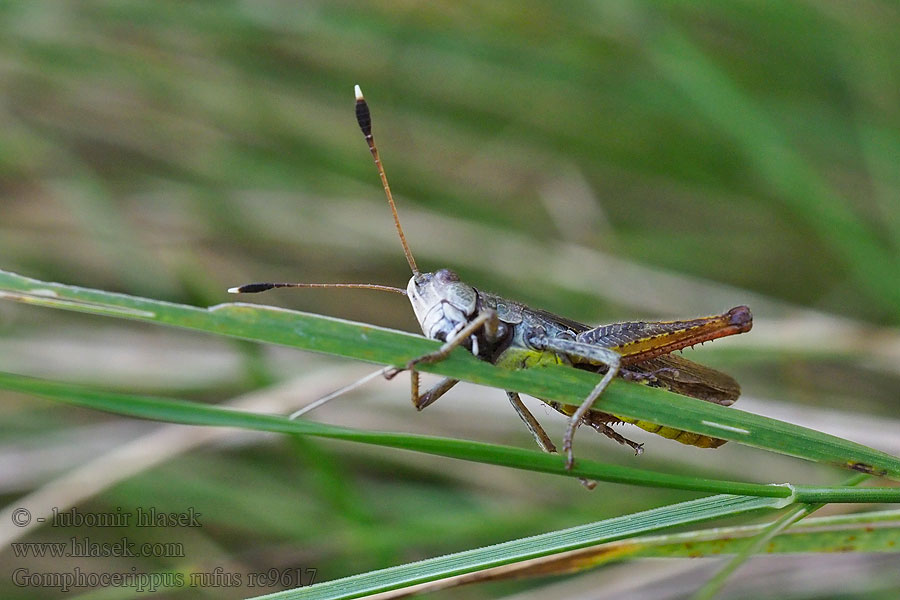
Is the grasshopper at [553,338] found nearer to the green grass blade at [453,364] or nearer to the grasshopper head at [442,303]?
the grasshopper head at [442,303]

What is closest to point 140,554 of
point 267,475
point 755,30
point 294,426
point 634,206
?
point 267,475

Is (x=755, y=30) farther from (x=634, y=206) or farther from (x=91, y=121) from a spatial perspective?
(x=91, y=121)

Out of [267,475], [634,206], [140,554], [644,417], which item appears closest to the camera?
[644,417]

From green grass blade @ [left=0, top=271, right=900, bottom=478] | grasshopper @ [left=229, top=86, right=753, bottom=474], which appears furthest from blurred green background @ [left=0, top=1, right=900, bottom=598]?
green grass blade @ [left=0, top=271, right=900, bottom=478]

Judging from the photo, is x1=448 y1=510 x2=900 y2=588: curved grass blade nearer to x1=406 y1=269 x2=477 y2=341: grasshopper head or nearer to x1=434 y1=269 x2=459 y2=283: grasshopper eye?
x1=406 y1=269 x2=477 y2=341: grasshopper head

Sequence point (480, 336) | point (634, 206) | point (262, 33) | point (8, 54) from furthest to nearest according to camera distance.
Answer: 1. point (634, 206)
2. point (262, 33)
3. point (8, 54)
4. point (480, 336)

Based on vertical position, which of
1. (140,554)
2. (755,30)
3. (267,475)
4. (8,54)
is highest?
(8,54)

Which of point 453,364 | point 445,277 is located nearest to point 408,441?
point 453,364
